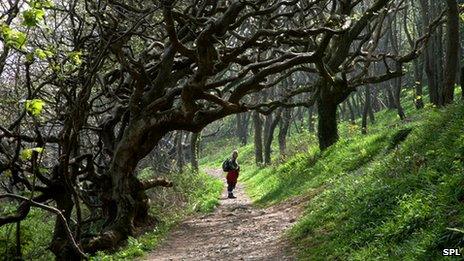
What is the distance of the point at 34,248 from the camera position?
42.9 feet

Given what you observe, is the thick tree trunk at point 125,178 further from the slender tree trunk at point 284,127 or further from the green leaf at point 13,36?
the slender tree trunk at point 284,127

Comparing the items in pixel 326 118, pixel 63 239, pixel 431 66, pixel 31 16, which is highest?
pixel 431 66

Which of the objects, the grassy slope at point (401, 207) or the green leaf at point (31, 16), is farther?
the grassy slope at point (401, 207)

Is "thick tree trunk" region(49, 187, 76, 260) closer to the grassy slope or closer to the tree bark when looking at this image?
the grassy slope

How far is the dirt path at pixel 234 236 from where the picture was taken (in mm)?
8695

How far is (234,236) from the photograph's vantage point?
10469 mm

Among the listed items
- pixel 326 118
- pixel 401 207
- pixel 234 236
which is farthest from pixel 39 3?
pixel 326 118

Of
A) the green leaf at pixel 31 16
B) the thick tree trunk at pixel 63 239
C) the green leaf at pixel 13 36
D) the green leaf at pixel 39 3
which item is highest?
the green leaf at pixel 39 3

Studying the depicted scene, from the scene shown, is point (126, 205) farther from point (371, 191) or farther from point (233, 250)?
point (371, 191)

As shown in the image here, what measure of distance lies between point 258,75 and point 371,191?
402 centimetres

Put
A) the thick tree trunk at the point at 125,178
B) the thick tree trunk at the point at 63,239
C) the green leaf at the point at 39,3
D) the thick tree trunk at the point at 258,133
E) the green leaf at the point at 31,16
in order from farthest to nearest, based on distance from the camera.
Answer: the thick tree trunk at the point at 258,133 → the thick tree trunk at the point at 125,178 → the thick tree trunk at the point at 63,239 → the green leaf at the point at 39,3 → the green leaf at the point at 31,16

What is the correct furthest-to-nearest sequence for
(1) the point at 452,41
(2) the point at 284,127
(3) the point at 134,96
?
(2) the point at 284,127 → (3) the point at 134,96 → (1) the point at 452,41

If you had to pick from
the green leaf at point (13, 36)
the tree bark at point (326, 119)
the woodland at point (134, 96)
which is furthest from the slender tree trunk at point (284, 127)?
the green leaf at point (13, 36)

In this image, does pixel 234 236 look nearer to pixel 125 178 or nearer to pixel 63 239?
pixel 125 178
